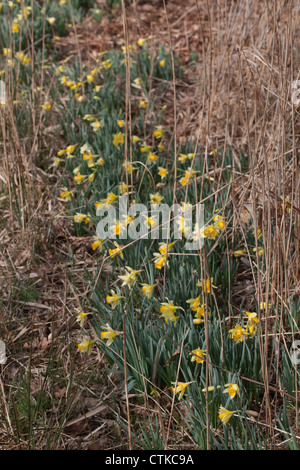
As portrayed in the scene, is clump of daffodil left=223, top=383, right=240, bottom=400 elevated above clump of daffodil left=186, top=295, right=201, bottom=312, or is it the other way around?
clump of daffodil left=186, top=295, right=201, bottom=312

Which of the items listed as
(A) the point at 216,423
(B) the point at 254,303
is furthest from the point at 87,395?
(B) the point at 254,303

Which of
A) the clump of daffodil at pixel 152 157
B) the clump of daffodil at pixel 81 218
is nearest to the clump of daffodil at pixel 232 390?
the clump of daffodil at pixel 81 218

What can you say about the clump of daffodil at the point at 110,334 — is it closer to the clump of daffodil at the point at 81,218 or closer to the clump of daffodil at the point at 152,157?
the clump of daffodil at the point at 81,218

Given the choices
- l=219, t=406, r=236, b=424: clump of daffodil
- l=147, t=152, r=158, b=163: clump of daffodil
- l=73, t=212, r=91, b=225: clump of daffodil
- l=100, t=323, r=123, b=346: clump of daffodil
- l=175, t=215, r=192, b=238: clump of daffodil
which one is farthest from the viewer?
l=147, t=152, r=158, b=163: clump of daffodil

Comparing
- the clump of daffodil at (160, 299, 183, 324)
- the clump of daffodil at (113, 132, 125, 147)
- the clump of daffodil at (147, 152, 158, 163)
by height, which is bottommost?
the clump of daffodil at (160, 299, 183, 324)

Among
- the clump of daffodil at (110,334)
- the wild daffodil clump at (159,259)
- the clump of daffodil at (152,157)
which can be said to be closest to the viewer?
the wild daffodil clump at (159,259)

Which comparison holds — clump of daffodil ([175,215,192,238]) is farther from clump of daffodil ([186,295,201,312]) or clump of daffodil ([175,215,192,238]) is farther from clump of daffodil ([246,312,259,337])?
clump of daffodil ([246,312,259,337])

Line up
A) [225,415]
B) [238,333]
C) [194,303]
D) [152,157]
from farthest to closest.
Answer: [152,157] < [194,303] < [238,333] < [225,415]

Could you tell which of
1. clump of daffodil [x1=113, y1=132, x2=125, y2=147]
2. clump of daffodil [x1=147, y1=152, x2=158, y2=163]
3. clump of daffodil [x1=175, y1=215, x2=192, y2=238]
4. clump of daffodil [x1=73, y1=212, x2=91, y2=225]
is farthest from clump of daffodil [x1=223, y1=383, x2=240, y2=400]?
clump of daffodil [x1=113, y1=132, x2=125, y2=147]

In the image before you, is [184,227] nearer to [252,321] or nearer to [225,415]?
[252,321]

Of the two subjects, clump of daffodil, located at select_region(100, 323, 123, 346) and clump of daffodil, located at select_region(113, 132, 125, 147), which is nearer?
clump of daffodil, located at select_region(100, 323, 123, 346)

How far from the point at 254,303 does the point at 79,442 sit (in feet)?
3.03

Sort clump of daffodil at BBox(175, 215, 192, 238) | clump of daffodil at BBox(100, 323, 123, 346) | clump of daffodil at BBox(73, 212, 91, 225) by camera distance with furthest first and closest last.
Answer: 1. clump of daffodil at BBox(73, 212, 91, 225)
2. clump of daffodil at BBox(175, 215, 192, 238)
3. clump of daffodil at BBox(100, 323, 123, 346)

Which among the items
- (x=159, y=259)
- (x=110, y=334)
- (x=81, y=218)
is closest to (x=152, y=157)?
(x=81, y=218)
